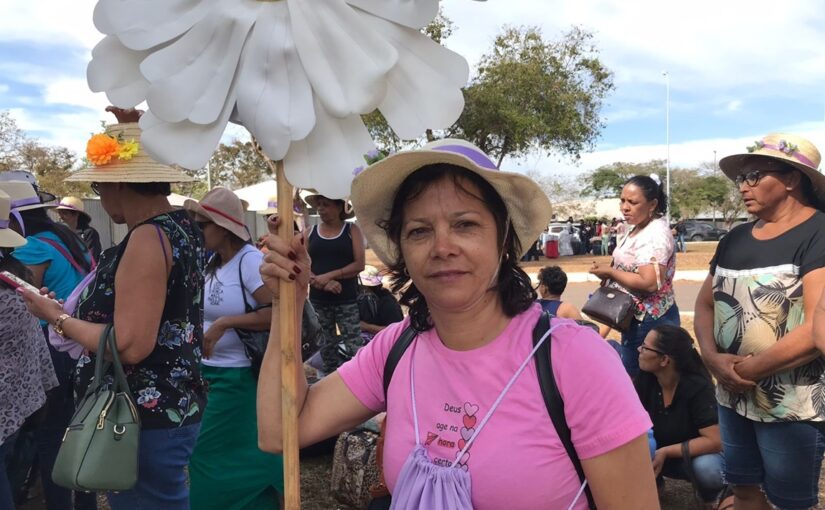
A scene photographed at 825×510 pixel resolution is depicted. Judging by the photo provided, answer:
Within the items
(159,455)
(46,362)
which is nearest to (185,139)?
(159,455)

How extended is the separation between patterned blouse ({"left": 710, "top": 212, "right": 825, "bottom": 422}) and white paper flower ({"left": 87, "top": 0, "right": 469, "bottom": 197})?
199 cm

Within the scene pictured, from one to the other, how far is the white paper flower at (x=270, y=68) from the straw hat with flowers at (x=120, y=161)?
99 centimetres

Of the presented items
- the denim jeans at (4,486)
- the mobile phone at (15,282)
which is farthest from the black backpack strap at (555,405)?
the denim jeans at (4,486)

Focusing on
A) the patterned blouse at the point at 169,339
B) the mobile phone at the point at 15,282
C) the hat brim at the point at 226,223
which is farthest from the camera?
the hat brim at the point at 226,223

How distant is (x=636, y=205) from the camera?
4348 mm

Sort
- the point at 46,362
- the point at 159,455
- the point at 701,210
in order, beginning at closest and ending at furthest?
the point at 159,455
the point at 46,362
the point at 701,210

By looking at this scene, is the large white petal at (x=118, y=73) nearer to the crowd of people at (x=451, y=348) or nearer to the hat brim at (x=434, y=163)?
the crowd of people at (x=451, y=348)

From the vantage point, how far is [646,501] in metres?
1.31

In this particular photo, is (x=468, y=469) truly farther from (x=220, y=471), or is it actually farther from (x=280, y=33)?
(x=220, y=471)

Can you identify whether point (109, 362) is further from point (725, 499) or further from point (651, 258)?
point (651, 258)

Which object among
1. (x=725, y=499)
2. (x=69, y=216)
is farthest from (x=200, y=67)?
(x=69, y=216)

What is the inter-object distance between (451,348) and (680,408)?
2.93 meters

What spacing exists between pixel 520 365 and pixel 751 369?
5.76ft

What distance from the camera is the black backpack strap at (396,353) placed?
1.63 metres
